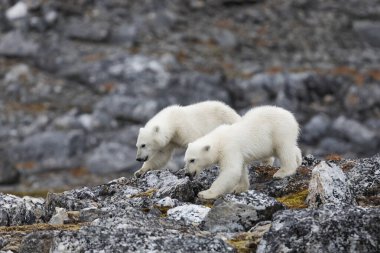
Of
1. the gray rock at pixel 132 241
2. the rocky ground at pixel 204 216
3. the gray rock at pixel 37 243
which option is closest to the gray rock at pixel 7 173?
the rocky ground at pixel 204 216

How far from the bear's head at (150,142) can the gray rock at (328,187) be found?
229 inches

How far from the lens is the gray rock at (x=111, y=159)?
4425cm

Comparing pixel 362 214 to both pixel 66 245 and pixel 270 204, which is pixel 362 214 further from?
pixel 66 245

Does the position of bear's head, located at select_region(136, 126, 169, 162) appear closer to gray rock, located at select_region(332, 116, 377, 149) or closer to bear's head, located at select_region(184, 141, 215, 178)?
bear's head, located at select_region(184, 141, 215, 178)

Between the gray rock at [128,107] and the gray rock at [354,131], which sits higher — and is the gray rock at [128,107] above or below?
above

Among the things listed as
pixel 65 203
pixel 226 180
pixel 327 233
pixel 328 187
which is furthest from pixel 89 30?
pixel 327 233

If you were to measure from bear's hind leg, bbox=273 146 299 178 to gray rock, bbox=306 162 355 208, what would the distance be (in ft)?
7.66

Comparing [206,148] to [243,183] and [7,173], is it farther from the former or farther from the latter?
[7,173]

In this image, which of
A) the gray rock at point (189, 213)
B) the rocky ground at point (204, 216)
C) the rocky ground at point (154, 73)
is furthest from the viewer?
the rocky ground at point (154, 73)

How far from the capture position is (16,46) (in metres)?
54.2

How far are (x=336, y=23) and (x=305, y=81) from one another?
9461 millimetres

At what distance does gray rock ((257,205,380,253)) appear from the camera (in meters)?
9.23

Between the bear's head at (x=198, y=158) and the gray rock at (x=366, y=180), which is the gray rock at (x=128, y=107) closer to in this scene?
the bear's head at (x=198, y=158)

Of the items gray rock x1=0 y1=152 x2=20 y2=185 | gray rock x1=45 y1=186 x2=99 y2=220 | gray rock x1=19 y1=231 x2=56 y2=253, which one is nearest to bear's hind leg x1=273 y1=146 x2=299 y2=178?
gray rock x1=45 y1=186 x2=99 y2=220
